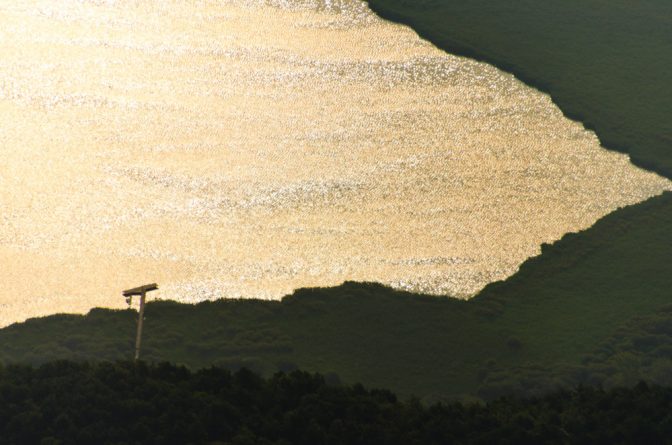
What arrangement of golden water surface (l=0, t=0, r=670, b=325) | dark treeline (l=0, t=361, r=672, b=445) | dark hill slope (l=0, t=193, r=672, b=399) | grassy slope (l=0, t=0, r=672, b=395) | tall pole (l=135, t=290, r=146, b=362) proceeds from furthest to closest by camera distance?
golden water surface (l=0, t=0, r=670, b=325) < grassy slope (l=0, t=0, r=672, b=395) < dark hill slope (l=0, t=193, r=672, b=399) < tall pole (l=135, t=290, r=146, b=362) < dark treeline (l=0, t=361, r=672, b=445)

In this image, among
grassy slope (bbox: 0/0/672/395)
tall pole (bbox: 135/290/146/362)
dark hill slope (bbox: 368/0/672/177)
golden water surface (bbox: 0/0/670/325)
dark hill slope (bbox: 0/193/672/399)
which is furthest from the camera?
dark hill slope (bbox: 368/0/672/177)

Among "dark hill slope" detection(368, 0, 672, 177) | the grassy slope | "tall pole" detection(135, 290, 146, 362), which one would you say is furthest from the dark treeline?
"dark hill slope" detection(368, 0, 672, 177)

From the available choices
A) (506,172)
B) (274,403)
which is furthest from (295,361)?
(506,172)

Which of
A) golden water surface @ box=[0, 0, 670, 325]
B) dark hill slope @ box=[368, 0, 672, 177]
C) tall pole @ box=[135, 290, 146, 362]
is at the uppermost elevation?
dark hill slope @ box=[368, 0, 672, 177]

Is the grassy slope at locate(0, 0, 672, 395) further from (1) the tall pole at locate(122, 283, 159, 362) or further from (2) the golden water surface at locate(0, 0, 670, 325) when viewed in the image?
(1) the tall pole at locate(122, 283, 159, 362)

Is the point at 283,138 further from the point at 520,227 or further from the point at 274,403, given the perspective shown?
the point at 274,403

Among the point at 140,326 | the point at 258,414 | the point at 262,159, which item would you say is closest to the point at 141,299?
the point at 140,326
